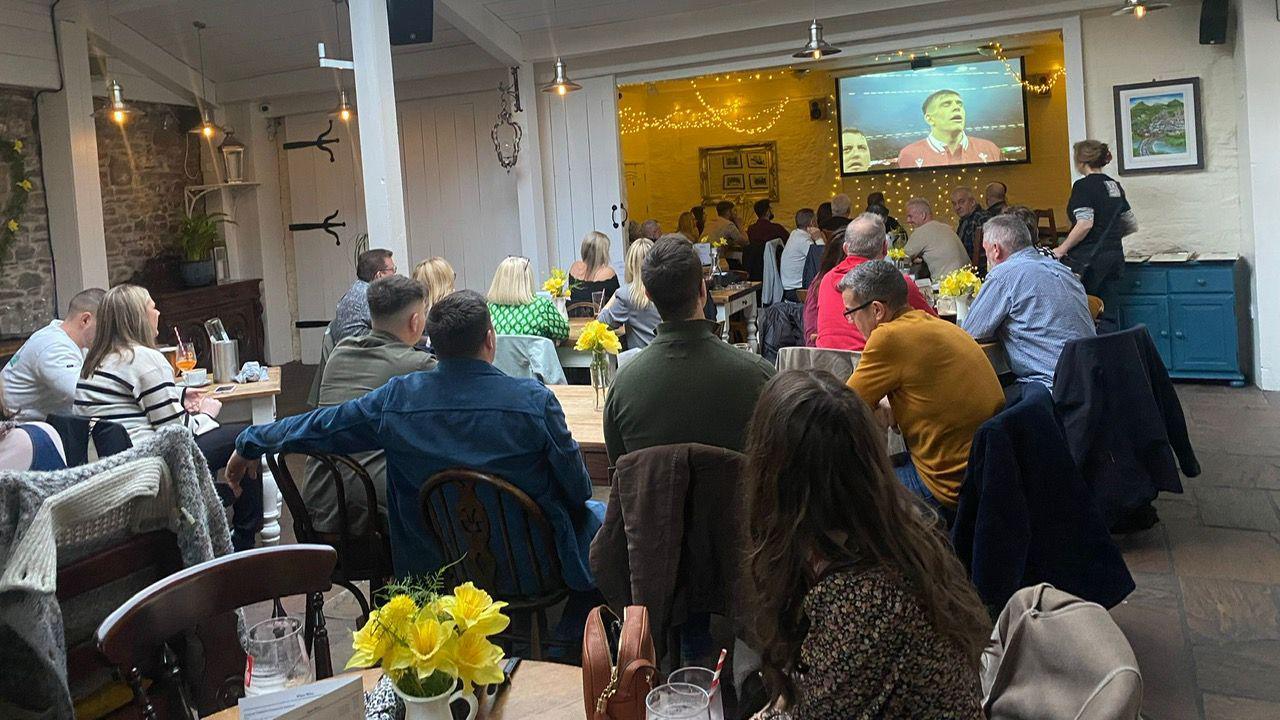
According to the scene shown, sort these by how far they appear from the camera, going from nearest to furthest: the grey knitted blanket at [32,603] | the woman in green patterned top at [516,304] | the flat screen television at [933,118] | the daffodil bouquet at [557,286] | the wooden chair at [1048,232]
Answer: the grey knitted blanket at [32,603] < the woman in green patterned top at [516,304] < the daffodil bouquet at [557,286] < the wooden chair at [1048,232] < the flat screen television at [933,118]

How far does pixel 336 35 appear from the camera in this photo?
400 inches

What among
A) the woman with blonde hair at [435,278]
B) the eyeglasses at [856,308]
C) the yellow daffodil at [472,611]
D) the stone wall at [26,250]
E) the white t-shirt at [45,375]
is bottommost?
the yellow daffodil at [472,611]

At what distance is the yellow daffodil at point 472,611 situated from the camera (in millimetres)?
1667

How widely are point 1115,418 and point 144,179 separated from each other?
9.11 metres

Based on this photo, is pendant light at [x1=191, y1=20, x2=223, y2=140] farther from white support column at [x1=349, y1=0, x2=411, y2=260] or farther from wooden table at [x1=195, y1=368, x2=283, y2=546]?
wooden table at [x1=195, y1=368, x2=283, y2=546]

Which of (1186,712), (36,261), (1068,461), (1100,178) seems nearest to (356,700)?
(1068,461)

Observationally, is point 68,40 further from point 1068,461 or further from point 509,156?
point 1068,461

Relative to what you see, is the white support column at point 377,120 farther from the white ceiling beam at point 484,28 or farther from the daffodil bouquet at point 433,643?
the daffodil bouquet at point 433,643

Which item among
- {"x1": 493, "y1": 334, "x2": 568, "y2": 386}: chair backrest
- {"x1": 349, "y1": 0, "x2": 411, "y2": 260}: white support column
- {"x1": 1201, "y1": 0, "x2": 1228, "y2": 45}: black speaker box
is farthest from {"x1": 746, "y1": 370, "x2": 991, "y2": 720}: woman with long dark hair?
{"x1": 1201, "y1": 0, "x2": 1228, "y2": 45}: black speaker box

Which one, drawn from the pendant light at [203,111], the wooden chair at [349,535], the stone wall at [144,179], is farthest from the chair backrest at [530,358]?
the stone wall at [144,179]

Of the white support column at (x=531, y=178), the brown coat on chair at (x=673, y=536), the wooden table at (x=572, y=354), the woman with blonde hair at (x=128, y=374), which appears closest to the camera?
the brown coat on chair at (x=673, y=536)

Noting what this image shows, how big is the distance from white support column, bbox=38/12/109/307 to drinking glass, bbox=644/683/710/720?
8.31 metres

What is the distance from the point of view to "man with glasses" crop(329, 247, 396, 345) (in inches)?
244

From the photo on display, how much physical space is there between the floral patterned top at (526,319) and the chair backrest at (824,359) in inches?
63.5
